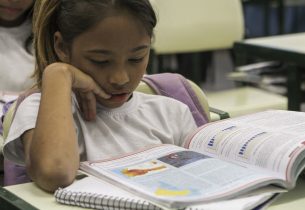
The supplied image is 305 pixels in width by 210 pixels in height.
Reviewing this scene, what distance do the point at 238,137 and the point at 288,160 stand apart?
4.9 inches

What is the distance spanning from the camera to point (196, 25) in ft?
9.43

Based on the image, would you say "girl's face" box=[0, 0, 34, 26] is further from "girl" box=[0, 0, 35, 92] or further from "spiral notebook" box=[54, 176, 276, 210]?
"spiral notebook" box=[54, 176, 276, 210]

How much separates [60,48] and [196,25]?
5.30 ft

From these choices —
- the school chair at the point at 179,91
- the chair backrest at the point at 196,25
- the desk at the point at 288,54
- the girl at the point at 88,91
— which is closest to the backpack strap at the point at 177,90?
the school chair at the point at 179,91

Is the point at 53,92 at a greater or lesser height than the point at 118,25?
lesser

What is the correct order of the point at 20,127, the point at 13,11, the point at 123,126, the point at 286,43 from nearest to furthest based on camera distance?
the point at 20,127 < the point at 123,126 < the point at 13,11 < the point at 286,43

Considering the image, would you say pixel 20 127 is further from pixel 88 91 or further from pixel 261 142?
pixel 261 142

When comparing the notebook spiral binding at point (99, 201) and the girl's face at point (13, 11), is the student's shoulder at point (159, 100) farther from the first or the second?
the girl's face at point (13, 11)

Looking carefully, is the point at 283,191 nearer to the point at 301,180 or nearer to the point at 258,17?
the point at 301,180

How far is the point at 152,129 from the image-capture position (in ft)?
4.40

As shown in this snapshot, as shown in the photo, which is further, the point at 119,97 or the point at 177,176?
the point at 119,97

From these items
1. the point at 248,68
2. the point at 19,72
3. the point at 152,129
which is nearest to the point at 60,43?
the point at 152,129

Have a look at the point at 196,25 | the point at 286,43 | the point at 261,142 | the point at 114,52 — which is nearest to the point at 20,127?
the point at 114,52

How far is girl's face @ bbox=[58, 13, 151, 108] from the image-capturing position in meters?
1.21
